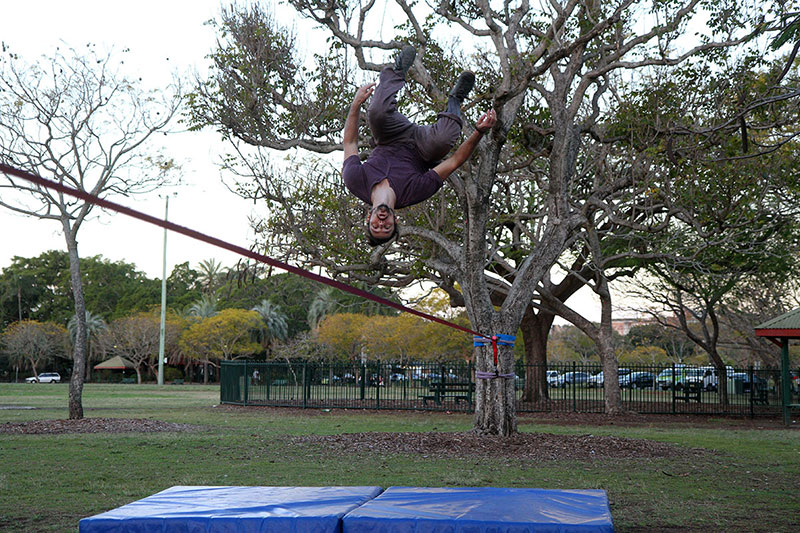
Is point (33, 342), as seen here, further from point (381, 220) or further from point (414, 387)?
point (381, 220)

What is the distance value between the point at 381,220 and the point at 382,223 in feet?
0.07

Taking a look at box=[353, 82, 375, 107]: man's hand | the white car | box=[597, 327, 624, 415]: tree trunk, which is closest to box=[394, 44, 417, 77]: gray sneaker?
box=[353, 82, 375, 107]: man's hand

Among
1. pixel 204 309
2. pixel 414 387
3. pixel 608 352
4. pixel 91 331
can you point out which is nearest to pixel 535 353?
pixel 414 387

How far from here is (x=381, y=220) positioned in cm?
511

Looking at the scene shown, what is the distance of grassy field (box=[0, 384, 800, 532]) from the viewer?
759cm

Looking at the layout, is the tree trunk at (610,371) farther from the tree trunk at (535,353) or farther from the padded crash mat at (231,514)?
the padded crash mat at (231,514)

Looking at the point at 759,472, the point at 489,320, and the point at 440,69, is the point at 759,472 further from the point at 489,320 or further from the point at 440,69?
the point at 440,69

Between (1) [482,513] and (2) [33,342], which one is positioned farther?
(2) [33,342]

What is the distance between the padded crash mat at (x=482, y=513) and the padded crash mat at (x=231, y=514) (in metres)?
0.23

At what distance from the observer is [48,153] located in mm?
17844

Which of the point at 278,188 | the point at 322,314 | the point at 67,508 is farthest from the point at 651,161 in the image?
the point at 322,314

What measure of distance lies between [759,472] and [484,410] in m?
4.47

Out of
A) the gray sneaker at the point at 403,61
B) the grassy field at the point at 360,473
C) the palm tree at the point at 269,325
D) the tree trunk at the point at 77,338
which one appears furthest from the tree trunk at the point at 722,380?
the palm tree at the point at 269,325

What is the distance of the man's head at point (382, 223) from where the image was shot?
5.09 metres
